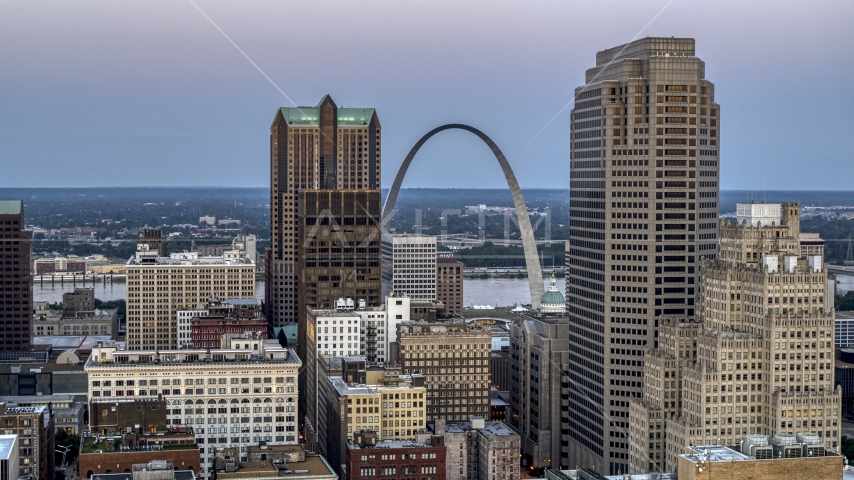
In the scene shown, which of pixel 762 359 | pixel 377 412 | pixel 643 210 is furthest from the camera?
pixel 643 210

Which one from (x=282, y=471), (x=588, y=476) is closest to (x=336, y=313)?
(x=282, y=471)

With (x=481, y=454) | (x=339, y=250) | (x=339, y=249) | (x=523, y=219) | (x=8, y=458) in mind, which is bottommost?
(x=481, y=454)

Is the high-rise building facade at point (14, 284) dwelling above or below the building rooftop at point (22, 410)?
above

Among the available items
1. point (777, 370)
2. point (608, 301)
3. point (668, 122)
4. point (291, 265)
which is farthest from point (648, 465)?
point (291, 265)

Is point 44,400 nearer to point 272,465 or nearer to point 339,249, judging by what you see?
point 339,249

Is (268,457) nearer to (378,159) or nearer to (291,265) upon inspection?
(291,265)

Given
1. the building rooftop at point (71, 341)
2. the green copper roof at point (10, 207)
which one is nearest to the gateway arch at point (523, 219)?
the building rooftop at point (71, 341)

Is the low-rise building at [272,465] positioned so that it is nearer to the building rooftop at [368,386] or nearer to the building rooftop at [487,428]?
the building rooftop at [368,386]
